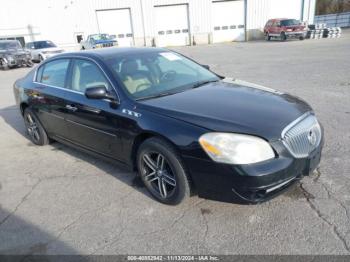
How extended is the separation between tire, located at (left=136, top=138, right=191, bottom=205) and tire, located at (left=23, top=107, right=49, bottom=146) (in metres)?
2.50

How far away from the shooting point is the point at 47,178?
4.11m

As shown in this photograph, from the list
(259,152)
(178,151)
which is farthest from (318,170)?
(178,151)

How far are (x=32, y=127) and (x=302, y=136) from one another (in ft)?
14.4

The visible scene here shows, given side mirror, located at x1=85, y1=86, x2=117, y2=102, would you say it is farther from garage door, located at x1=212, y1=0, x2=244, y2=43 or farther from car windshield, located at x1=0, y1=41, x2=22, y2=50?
garage door, located at x1=212, y1=0, x2=244, y2=43

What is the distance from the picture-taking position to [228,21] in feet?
105

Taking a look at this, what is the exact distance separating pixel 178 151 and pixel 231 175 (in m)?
0.56

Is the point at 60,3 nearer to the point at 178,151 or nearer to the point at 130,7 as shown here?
the point at 130,7

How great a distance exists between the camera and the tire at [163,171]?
9.61 feet

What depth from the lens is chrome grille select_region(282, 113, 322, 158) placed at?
8.89 ft

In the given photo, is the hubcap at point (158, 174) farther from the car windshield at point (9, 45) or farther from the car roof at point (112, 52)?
the car windshield at point (9, 45)

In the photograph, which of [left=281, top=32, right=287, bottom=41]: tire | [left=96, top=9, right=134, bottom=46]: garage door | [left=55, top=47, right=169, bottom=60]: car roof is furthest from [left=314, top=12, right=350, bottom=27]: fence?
[left=55, top=47, right=169, bottom=60]: car roof

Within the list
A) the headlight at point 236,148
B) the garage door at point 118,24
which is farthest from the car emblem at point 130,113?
the garage door at point 118,24

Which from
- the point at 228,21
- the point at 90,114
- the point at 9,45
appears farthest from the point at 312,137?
the point at 228,21

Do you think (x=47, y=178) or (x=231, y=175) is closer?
(x=231, y=175)
